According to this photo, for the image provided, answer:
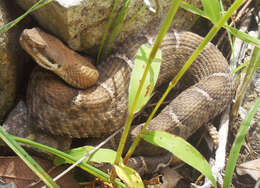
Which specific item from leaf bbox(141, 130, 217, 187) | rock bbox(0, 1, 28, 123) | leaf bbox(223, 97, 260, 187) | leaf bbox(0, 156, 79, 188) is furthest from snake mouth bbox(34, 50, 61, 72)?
leaf bbox(223, 97, 260, 187)

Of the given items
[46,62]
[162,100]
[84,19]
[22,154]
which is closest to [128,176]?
[162,100]

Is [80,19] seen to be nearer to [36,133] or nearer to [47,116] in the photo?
[47,116]

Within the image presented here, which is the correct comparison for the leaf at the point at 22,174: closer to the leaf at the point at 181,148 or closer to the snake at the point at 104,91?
the snake at the point at 104,91

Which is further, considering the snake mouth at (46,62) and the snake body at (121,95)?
the snake body at (121,95)

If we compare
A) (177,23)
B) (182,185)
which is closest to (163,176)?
(182,185)

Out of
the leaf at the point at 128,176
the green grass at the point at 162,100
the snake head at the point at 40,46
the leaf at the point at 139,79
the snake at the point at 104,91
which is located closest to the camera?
the green grass at the point at 162,100

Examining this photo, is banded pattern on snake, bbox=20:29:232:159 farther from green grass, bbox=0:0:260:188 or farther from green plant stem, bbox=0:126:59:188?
green plant stem, bbox=0:126:59:188

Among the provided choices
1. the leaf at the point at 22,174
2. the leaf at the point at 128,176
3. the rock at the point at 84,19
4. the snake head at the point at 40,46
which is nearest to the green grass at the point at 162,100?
the leaf at the point at 128,176
